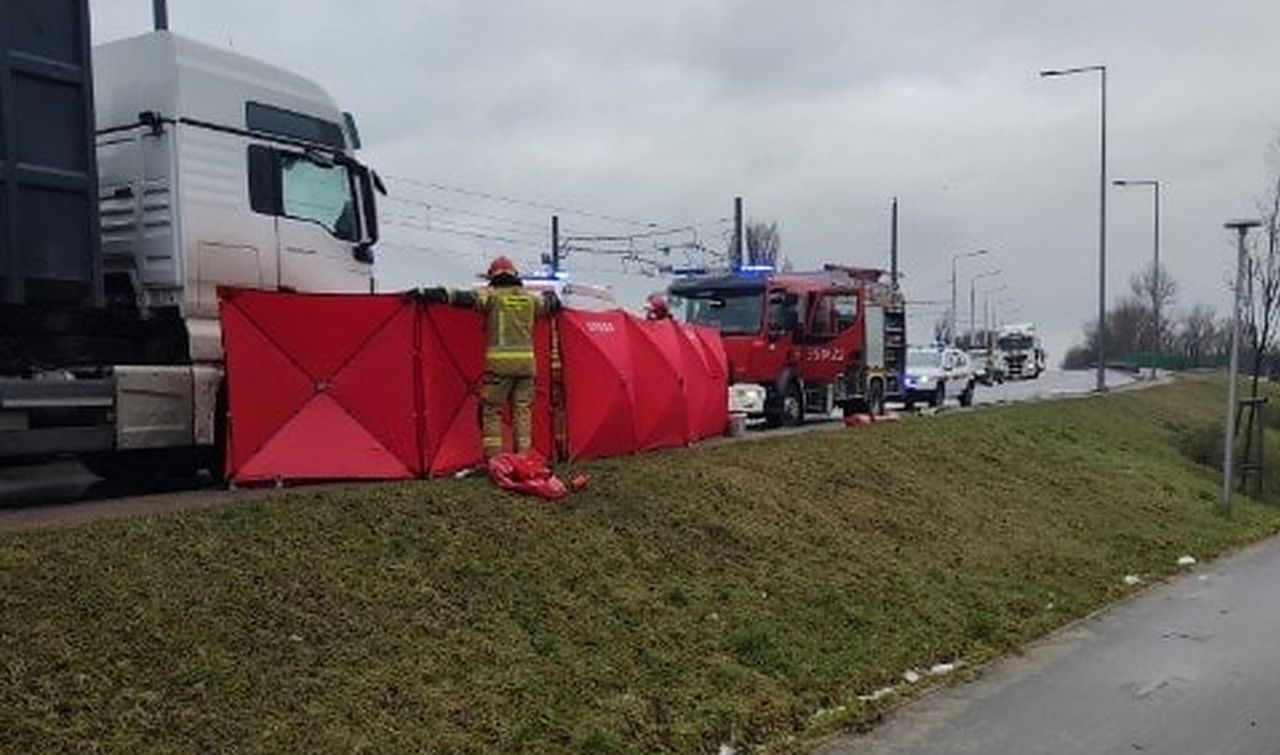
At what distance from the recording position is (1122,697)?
8492 millimetres

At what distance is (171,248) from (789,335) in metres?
14.2

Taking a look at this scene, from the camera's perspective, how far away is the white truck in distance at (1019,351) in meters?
71.6

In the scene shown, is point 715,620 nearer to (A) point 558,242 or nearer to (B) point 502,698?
(B) point 502,698

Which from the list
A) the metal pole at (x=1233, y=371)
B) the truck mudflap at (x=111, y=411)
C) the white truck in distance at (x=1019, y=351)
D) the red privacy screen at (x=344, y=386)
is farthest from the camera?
the white truck in distance at (x=1019, y=351)

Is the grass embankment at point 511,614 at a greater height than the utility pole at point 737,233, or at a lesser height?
lesser

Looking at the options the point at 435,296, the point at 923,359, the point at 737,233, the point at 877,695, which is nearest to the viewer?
the point at 877,695

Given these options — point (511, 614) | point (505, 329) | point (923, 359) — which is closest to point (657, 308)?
point (505, 329)

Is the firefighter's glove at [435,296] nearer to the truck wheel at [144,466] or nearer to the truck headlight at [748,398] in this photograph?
the truck wheel at [144,466]

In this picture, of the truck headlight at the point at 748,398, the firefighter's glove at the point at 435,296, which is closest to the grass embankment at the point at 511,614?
the firefighter's glove at the point at 435,296

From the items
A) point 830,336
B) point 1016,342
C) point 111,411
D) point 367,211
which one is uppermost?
point 367,211

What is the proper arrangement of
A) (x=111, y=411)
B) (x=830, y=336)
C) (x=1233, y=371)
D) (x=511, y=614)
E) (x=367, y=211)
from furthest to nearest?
(x=830, y=336) → (x=1233, y=371) → (x=367, y=211) → (x=111, y=411) → (x=511, y=614)

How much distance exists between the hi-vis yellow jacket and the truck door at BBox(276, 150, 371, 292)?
1878 millimetres

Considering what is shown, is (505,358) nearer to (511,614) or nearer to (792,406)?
(511,614)

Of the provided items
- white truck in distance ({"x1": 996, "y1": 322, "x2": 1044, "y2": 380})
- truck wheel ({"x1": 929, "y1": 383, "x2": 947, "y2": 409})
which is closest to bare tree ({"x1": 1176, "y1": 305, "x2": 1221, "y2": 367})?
white truck in distance ({"x1": 996, "y1": 322, "x2": 1044, "y2": 380})
